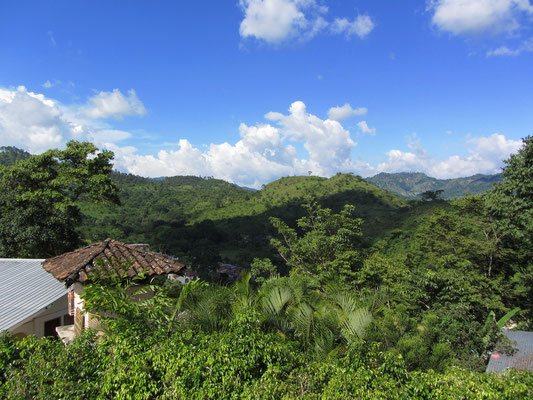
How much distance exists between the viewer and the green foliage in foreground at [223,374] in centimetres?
302

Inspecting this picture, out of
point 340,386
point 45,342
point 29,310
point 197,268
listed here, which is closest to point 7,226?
point 29,310

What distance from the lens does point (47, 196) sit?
53.2 ft

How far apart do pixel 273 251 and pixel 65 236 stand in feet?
152

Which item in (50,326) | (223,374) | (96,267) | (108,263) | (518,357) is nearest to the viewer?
(223,374)

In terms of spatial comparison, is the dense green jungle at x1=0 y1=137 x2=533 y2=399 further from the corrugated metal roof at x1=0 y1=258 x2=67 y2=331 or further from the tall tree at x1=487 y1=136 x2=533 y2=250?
the corrugated metal roof at x1=0 y1=258 x2=67 y2=331

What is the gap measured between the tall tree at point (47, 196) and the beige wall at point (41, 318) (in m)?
7.92

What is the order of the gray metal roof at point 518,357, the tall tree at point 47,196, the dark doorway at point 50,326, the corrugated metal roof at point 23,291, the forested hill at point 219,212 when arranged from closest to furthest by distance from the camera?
the corrugated metal roof at point 23,291
the dark doorway at point 50,326
the gray metal roof at point 518,357
the tall tree at point 47,196
the forested hill at point 219,212

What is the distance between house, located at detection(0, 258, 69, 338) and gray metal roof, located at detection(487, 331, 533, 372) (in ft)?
45.4

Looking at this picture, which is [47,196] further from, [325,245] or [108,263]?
[325,245]

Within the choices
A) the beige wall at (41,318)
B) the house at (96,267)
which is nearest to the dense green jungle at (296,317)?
the house at (96,267)

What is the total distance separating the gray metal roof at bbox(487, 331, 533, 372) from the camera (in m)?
10.9

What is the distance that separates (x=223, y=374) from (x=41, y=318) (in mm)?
8453

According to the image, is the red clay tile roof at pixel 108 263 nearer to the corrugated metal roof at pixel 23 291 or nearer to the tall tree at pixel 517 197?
the corrugated metal roof at pixel 23 291

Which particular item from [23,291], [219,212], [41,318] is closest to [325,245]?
[41,318]
